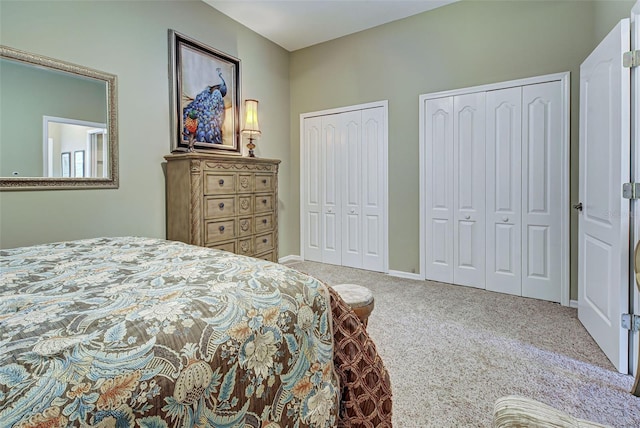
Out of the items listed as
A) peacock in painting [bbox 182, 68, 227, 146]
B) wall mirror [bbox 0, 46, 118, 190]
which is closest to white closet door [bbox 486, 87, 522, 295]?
peacock in painting [bbox 182, 68, 227, 146]

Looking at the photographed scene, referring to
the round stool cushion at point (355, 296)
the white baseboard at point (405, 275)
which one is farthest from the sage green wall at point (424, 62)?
the round stool cushion at point (355, 296)

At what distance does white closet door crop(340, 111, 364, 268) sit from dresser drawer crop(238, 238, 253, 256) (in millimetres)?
1490

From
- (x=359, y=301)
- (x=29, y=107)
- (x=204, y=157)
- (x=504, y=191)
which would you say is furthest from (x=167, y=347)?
(x=504, y=191)

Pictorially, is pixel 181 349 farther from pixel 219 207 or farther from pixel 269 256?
pixel 269 256

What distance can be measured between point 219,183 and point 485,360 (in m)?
2.45

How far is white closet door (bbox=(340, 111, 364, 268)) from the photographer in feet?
13.9

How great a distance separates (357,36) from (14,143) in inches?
143

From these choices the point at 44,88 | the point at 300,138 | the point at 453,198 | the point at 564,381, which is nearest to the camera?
the point at 564,381

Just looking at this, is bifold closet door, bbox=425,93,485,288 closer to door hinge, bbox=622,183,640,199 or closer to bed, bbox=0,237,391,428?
door hinge, bbox=622,183,640,199

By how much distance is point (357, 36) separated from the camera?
13.5 feet

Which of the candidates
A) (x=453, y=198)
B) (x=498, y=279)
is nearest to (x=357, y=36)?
(x=453, y=198)

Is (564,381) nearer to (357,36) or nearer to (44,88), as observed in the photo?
(44,88)

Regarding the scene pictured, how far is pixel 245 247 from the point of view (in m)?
3.26

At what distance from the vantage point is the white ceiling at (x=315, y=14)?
347 cm
